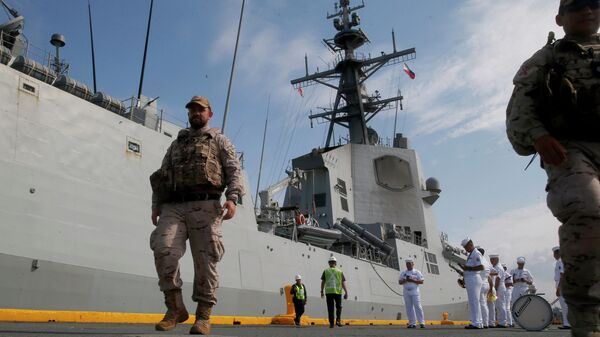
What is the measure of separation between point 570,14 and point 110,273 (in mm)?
7229

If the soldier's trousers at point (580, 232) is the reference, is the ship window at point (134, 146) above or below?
above

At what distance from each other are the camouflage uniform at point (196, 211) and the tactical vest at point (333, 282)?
5510 millimetres

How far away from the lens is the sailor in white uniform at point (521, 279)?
9.81 m

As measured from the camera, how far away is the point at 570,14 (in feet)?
8.00

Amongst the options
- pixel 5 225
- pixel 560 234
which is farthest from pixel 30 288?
pixel 560 234

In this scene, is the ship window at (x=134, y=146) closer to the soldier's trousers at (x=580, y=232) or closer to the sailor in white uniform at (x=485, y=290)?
the sailor in white uniform at (x=485, y=290)

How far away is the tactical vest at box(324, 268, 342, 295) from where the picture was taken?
8.83m

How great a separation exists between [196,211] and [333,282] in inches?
225

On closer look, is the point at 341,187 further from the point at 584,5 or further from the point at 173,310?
the point at 584,5

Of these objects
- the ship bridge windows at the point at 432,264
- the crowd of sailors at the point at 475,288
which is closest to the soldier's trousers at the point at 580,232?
the crowd of sailors at the point at 475,288

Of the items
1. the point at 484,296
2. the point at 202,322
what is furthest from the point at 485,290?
the point at 202,322

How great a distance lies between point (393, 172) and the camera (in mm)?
21938

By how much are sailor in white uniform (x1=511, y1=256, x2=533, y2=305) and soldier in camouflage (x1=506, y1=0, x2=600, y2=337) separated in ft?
27.7

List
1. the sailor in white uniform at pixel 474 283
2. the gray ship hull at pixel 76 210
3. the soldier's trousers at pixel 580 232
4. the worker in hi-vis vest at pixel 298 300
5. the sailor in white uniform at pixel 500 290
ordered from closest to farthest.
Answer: the soldier's trousers at pixel 580 232, the gray ship hull at pixel 76 210, the sailor in white uniform at pixel 474 283, the worker in hi-vis vest at pixel 298 300, the sailor in white uniform at pixel 500 290
